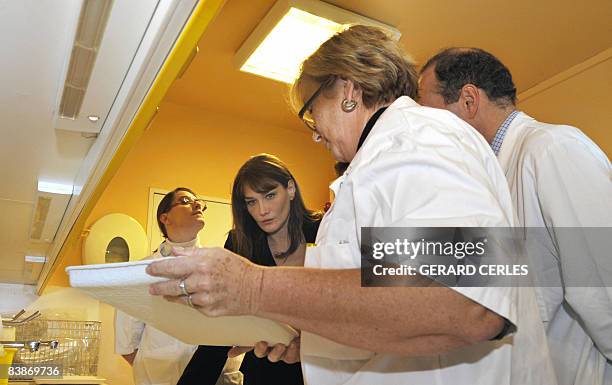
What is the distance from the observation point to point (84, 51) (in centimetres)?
86

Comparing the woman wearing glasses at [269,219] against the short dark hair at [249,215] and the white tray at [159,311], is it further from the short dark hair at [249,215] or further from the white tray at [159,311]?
the white tray at [159,311]

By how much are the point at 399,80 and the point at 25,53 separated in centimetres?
64

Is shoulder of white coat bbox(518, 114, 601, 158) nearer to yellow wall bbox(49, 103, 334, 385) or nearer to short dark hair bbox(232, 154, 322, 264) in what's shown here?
short dark hair bbox(232, 154, 322, 264)

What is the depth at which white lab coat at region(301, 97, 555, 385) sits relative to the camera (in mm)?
723

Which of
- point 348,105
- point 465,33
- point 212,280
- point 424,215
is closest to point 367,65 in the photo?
point 348,105

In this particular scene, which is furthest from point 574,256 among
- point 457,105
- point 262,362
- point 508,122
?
point 262,362

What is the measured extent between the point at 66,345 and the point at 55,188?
1789mm

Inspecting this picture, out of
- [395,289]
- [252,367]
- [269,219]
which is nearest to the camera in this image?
[395,289]

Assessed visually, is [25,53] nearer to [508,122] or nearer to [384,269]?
[384,269]

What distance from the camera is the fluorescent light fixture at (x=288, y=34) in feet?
8.18

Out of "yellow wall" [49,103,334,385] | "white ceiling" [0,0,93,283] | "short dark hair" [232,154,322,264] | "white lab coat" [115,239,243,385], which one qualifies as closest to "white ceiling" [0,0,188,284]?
"white ceiling" [0,0,93,283]

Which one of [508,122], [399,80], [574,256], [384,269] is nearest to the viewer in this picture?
[384,269]

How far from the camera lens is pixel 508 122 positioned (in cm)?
154

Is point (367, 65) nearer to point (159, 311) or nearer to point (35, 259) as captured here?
point (159, 311)
